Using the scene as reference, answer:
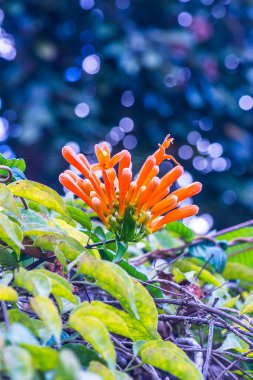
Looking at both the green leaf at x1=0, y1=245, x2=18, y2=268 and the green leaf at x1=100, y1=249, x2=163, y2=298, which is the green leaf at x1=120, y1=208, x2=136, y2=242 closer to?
→ the green leaf at x1=100, y1=249, x2=163, y2=298

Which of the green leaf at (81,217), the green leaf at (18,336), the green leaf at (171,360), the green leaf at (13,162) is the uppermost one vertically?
the green leaf at (13,162)

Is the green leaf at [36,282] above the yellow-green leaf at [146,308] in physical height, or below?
above

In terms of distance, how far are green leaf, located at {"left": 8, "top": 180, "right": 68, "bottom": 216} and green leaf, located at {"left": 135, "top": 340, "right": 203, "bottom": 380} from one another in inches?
10.7

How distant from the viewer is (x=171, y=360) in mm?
569

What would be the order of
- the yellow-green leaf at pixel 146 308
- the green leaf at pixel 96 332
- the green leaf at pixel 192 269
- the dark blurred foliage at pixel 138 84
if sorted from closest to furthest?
the green leaf at pixel 96 332 → the yellow-green leaf at pixel 146 308 → the green leaf at pixel 192 269 → the dark blurred foliage at pixel 138 84

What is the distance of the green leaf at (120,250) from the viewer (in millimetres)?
786

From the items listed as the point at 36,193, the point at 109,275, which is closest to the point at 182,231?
the point at 36,193

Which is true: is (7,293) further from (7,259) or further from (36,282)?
(7,259)

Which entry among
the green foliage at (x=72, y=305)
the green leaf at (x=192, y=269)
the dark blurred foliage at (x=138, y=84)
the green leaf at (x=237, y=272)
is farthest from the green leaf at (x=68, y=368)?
the dark blurred foliage at (x=138, y=84)

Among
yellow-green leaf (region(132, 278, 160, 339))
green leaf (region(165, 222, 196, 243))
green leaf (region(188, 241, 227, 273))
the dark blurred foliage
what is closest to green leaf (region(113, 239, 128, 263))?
yellow-green leaf (region(132, 278, 160, 339))

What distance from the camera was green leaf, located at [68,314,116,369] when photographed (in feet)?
1.73

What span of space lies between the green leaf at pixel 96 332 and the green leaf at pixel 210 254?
0.60 m

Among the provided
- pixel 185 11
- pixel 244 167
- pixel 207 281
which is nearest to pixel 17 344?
pixel 207 281

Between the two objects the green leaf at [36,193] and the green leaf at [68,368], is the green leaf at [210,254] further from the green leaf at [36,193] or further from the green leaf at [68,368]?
the green leaf at [68,368]
